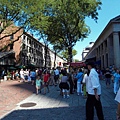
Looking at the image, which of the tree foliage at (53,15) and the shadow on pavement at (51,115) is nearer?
the shadow on pavement at (51,115)

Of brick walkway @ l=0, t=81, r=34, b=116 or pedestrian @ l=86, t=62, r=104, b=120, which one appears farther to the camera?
brick walkway @ l=0, t=81, r=34, b=116

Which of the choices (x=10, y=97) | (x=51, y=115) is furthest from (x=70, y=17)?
(x=51, y=115)

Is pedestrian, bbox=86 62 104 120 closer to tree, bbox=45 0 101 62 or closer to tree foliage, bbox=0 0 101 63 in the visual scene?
tree foliage, bbox=0 0 101 63

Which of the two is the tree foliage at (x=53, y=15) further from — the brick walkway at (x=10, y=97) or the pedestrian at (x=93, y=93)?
the pedestrian at (x=93, y=93)

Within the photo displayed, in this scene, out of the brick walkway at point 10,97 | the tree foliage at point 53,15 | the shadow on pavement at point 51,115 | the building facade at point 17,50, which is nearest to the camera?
the shadow on pavement at point 51,115

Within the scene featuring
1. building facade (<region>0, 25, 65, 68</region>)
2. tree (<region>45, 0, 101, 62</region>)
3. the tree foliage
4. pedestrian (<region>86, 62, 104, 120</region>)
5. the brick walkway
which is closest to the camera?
pedestrian (<region>86, 62, 104, 120</region>)

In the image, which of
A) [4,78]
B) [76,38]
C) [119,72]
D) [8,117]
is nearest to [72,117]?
[8,117]

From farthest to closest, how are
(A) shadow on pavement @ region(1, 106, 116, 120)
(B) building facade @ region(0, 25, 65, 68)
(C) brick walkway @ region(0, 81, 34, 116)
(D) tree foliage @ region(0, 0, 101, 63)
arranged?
(B) building facade @ region(0, 25, 65, 68) < (D) tree foliage @ region(0, 0, 101, 63) < (C) brick walkway @ region(0, 81, 34, 116) < (A) shadow on pavement @ region(1, 106, 116, 120)

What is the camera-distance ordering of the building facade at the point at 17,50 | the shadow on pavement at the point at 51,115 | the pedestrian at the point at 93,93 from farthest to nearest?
1. the building facade at the point at 17,50
2. the shadow on pavement at the point at 51,115
3. the pedestrian at the point at 93,93

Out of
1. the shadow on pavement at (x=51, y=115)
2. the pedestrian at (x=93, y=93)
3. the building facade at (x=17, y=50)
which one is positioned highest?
the building facade at (x=17, y=50)

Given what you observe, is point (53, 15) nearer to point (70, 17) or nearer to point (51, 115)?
point (70, 17)

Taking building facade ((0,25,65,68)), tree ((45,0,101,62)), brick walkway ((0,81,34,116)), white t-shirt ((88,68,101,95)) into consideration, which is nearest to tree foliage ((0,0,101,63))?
tree ((45,0,101,62))

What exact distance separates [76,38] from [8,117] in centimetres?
3169

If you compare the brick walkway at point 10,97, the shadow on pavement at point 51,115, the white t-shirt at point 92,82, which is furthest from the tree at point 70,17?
the white t-shirt at point 92,82
